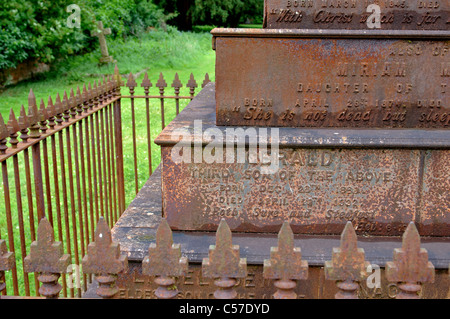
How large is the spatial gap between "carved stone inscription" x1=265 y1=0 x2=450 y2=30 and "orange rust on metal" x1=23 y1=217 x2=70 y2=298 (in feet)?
6.30

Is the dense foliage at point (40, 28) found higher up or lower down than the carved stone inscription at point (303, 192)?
higher up

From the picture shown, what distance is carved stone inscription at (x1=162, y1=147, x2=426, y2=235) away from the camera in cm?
284

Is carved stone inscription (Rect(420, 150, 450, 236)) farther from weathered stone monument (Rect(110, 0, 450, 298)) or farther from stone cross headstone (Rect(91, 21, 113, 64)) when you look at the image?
stone cross headstone (Rect(91, 21, 113, 64))

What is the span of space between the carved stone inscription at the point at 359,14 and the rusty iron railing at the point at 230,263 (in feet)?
5.34

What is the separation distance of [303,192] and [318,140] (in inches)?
12.8

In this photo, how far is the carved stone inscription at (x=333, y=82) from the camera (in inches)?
114

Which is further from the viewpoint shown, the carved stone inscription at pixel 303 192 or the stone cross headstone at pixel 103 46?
the stone cross headstone at pixel 103 46

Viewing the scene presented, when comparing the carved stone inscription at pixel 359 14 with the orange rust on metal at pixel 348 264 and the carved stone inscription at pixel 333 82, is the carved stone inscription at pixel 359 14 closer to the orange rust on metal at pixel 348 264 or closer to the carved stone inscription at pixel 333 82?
the carved stone inscription at pixel 333 82

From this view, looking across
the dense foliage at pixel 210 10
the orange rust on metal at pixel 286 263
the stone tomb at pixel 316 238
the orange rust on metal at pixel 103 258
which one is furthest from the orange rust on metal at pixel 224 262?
the dense foliage at pixel 210 10

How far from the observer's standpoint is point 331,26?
299cm

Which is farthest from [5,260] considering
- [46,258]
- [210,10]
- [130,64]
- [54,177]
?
[210,10]

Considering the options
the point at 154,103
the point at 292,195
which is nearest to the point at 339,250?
the point at 292,195

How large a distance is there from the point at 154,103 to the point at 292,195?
10.4 metres
